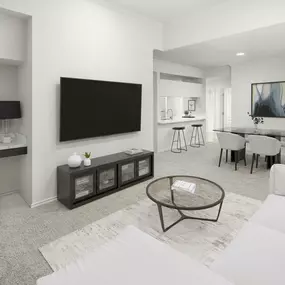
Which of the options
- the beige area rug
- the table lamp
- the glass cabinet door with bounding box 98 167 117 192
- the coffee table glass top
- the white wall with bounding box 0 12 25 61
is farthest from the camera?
the glass cabinet door with bounding box 98 167 117 192

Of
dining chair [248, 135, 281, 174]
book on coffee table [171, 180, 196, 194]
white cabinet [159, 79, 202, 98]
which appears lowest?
book on coffee table [171, 180, 196, 194]

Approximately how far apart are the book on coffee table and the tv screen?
1575 millimetres

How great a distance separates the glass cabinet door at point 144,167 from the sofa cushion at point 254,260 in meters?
2.50

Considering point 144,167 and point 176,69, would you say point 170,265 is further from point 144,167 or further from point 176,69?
point 176,69

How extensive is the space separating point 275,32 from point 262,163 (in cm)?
278

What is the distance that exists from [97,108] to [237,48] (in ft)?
11.1

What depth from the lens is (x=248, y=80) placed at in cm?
652

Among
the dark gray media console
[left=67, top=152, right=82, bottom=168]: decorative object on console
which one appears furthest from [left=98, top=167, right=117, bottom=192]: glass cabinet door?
[left=67, top=152, right=82, bottom=168]: decorative object on console

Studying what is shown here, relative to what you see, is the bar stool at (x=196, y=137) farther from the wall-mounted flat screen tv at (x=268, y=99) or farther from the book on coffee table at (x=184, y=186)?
the book on coffee table at (x=184, y=186)

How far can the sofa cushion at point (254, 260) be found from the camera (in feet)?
3.95

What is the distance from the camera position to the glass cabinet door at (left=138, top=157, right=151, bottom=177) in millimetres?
3992

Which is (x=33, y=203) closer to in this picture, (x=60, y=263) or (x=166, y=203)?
(x=60, y=263)

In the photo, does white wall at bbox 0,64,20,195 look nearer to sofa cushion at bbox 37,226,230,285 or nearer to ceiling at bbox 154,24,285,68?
sofa cushion at bbox 37,226,230,285

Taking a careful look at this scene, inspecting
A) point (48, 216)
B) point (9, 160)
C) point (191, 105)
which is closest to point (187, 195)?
point (48, 216)
